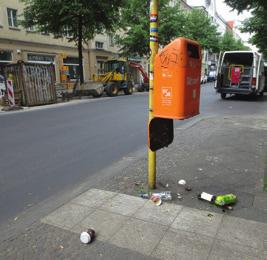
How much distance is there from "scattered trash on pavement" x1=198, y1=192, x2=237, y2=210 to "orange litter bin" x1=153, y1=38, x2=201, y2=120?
104 cm

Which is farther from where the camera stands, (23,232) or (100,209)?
(100,209)

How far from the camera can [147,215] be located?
3.32 metres

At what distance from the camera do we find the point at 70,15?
19.0m

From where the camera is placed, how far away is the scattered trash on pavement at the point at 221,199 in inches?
137

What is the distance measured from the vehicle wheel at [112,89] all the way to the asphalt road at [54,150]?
391 inches

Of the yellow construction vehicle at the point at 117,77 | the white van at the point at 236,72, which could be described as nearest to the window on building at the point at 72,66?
the yellow construction vehicle at the point at 117,77

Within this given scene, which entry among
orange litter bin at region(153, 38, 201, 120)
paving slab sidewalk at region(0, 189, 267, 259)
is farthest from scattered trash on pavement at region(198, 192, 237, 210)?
orange litter bin at region(153, 38, 201, 120)

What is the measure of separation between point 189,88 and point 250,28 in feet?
71.2

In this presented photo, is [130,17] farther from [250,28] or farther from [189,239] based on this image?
[189,239]

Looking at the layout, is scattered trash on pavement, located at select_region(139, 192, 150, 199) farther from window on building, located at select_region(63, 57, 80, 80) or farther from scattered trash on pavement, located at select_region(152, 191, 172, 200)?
window on building, located at select_region(63, 57, 80, 80)

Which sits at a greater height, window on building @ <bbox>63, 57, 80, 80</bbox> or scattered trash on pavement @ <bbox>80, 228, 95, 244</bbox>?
window on building @ <bbox>63, 57, 80, 80</bbox>

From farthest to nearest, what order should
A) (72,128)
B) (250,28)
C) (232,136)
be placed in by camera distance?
(250,28)
(72,128)
(232,136)

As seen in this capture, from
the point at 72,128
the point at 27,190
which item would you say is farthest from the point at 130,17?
the point at 27,190

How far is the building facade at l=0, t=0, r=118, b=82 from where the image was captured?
22.3 metres
